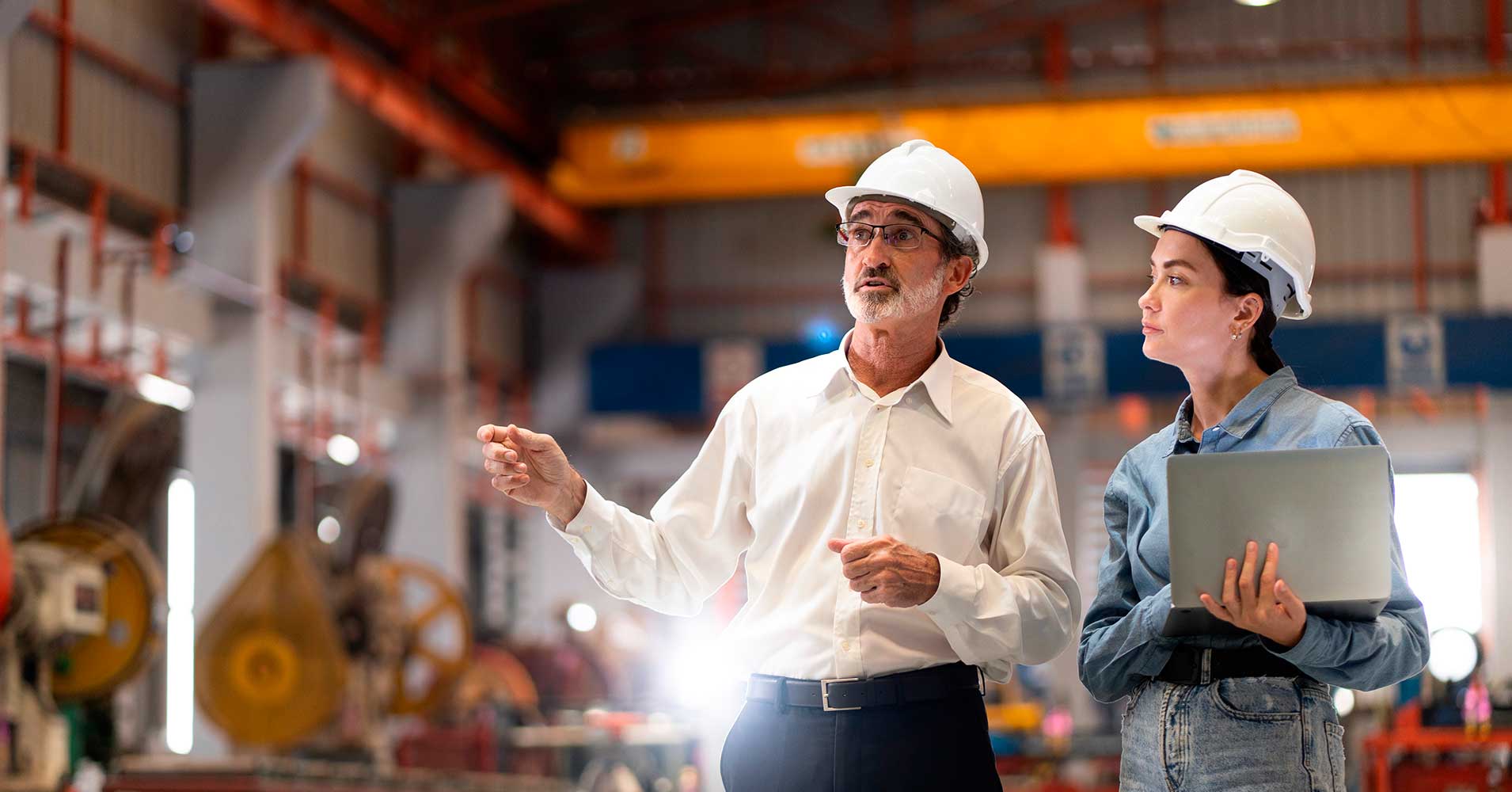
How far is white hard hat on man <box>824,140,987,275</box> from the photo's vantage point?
3.42 meters

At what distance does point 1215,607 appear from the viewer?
9.00 ft

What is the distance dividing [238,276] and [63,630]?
18.7 ft

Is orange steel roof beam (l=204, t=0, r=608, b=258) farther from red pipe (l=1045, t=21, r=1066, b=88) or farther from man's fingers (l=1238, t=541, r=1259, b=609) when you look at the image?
man's fingers (l=1238, t=541, r=1259, b=609)

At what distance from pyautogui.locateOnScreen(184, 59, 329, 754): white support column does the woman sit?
37.2 ft

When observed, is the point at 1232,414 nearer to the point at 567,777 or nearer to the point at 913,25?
the point at 567,777

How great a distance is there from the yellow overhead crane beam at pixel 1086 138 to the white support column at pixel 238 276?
5.48 meters

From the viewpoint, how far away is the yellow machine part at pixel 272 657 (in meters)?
10.4

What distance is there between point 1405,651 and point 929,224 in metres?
1.21

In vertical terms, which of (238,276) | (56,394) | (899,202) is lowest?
(899,202)

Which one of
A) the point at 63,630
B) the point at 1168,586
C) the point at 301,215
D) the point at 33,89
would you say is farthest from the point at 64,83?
the point at 1168,586

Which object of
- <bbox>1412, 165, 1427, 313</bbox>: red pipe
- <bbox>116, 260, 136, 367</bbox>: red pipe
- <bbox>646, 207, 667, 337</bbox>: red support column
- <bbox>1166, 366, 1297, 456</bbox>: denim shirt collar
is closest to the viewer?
<bbox>1166, 366, 1297, 456</bbox>: denim shirt collar

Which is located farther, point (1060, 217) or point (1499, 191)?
point (1060, 217)

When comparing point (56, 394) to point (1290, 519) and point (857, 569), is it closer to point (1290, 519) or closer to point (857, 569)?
point (857, 569)

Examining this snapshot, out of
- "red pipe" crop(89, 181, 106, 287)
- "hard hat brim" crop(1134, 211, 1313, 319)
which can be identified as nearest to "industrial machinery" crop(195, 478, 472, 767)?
"red pipe" crop(89, 181, 106, 287)
